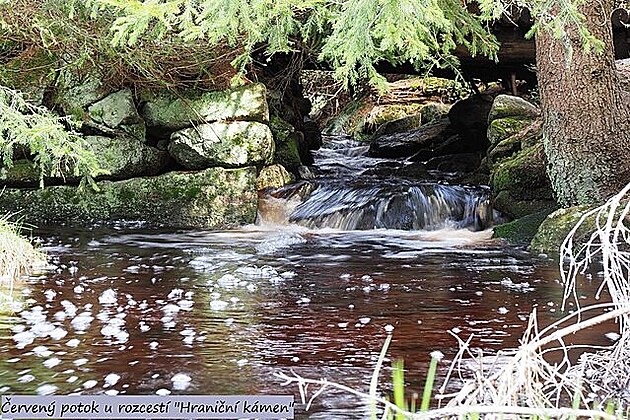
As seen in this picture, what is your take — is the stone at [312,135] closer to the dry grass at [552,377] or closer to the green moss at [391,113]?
the green moss at [391,113]

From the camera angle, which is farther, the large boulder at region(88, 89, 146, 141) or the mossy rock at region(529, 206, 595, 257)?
the large boulder at region(88, 89, 146, 141)

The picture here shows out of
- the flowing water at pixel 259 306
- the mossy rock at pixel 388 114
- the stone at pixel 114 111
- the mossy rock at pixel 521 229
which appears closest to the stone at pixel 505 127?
the flowing water at pixel 259 306

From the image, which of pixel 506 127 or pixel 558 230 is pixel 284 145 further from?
pixel 558 230

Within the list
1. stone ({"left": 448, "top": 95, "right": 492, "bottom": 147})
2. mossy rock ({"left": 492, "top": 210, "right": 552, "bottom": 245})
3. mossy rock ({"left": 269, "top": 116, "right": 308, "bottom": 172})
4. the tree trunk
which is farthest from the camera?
stone ({"left": 448, "top": 95, "right": 492, "bottom": 147})

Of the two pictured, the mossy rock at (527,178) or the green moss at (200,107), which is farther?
the green moss at (200,107)

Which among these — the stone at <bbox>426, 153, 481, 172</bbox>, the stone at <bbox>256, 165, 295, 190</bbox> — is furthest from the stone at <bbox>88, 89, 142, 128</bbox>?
the stone at <bbox>426, 153, 481, 172</bbox>

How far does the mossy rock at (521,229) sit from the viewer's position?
9.46 meters

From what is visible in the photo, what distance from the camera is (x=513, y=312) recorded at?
5617 mm

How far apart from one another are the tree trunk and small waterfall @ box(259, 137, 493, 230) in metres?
2.56

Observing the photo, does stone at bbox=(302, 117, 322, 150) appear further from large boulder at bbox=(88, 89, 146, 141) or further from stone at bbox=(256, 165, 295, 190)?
large boulder at bbox=(88, 89, 146, 141)

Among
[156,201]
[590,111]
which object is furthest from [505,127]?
[156,201]

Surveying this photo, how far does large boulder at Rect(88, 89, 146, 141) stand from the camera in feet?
37.3

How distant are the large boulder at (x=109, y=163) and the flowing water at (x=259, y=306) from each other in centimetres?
99

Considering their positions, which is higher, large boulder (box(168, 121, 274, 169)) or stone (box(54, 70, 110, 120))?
stone (box(54, 70, 110, 120))
